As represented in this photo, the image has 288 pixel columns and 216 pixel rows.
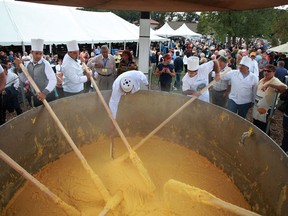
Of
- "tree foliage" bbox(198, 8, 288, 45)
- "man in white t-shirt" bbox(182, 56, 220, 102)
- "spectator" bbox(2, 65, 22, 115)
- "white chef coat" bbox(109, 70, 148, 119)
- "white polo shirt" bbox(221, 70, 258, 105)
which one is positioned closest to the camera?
Result: "white chef coat" bbox(109, 70, 148, 119)

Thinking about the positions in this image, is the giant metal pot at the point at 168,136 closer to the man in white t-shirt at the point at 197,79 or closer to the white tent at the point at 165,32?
the man in white t-shirt at the point at 197,79

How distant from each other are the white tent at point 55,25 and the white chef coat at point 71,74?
5.11 meters

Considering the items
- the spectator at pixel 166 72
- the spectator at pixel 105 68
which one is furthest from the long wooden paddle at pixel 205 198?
the spectator at pixel 166 72

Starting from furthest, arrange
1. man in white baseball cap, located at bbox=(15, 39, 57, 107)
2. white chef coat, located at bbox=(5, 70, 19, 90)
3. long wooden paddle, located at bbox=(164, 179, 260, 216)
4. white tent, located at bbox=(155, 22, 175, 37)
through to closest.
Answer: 1. white tent, located at bbox=(155, 22, 175, 37)
2. white chef coat, located at bbox=(5, 70, 19, 90)
3. man in white baseball cap, located at bbox=(15, 39, 57, 107)
4. long wooden paddle, located at bbox=(164, 179, 260, 216)

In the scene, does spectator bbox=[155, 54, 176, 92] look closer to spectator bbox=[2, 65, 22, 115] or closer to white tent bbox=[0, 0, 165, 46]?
spectator bbox=[2, 65, 22, 115]

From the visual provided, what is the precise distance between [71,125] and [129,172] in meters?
1.10

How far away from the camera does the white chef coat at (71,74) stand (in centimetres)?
426

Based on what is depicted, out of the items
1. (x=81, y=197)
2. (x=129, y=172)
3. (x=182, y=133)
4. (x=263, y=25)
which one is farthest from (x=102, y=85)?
(x=263, y=25)

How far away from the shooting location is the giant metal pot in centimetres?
256

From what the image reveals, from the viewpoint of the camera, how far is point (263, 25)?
17344mm

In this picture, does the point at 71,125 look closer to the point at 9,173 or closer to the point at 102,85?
the point at 9,173

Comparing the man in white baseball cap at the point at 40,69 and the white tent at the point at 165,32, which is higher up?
the white tent at the point at 165,32

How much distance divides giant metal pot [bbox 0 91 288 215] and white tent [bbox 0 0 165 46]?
19.4 ft

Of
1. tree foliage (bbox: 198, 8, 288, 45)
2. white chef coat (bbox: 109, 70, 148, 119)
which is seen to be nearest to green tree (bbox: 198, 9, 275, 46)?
tree foliage (bbox: 198, 8, 288, 45)
